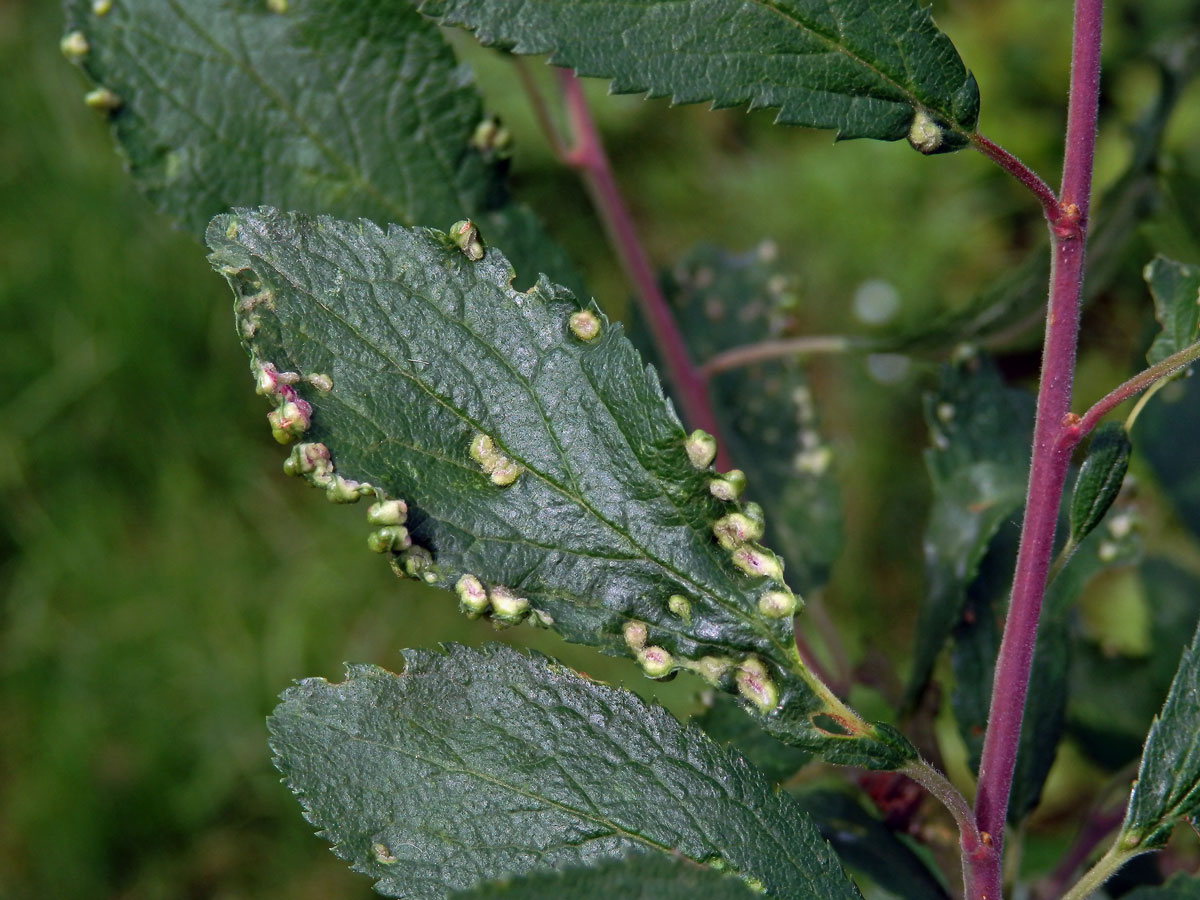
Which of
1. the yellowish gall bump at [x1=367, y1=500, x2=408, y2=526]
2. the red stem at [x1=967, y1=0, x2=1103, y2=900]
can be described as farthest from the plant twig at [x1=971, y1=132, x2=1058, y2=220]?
the yellowish gall bump at [x1=367, y1=500, x2=408, y2=526]

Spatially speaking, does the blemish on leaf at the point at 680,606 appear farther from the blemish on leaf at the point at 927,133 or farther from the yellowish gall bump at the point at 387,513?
the blemish on leaf at the point at 927,133

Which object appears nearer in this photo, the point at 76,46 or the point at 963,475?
the point at 76,46

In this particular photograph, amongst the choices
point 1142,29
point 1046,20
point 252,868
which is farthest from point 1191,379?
point 252,868

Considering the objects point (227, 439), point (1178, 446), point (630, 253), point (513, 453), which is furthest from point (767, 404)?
point (227, 439)

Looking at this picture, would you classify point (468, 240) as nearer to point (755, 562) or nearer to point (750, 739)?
point (755, 562)

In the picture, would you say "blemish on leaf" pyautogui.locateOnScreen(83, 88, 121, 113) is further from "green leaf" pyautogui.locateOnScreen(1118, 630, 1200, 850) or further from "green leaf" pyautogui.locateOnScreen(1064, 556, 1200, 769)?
"green leaf" pyautogui.locateOnScreen(1064, 556, 1200, 769)

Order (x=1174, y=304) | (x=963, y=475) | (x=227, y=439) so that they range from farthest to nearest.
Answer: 1. (x=227, y=439)
2. (x=963, y=475)
3. (x=1174, y=304)
